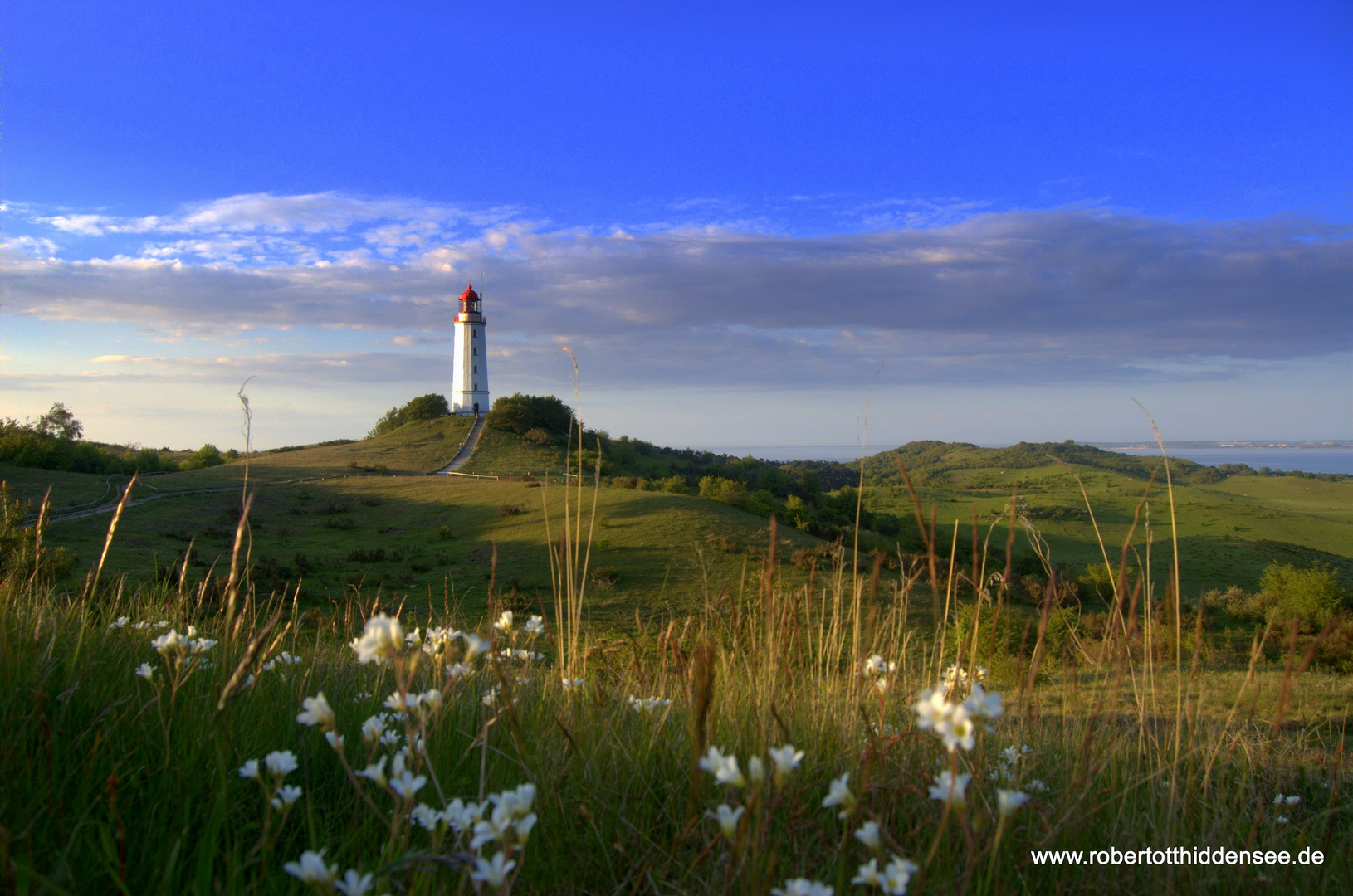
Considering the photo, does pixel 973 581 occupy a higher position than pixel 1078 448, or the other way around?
pixel 1078 448

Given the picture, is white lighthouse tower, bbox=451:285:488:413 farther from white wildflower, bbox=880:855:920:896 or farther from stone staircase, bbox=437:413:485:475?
white wildflower, bbox=880:855:920:896

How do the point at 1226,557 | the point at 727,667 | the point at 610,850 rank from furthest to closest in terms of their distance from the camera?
the point at 1226,557 → the point at 727,667 → the point at 610,850

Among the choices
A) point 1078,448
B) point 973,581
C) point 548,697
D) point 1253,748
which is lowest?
point 1253,748

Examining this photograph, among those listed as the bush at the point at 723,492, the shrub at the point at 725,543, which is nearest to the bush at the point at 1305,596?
the shrub at the point at 725,543

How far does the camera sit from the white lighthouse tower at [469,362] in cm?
5109

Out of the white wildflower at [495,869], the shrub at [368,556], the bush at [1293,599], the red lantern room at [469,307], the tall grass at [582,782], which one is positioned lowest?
the bush at [1293,599]

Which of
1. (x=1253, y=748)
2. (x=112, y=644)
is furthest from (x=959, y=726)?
(x=1253, y=748)

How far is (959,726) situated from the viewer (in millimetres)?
1084

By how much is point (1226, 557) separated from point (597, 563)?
86.4 ft

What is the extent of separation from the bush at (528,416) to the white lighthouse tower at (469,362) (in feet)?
10.9

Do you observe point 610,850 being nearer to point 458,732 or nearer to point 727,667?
point 458,732

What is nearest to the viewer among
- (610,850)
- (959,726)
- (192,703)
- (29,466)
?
(959,726)

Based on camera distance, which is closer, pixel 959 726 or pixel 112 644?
pixel 959 726

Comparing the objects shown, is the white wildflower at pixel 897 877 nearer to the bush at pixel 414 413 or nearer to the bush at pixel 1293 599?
the bush at pixel 1293 599
